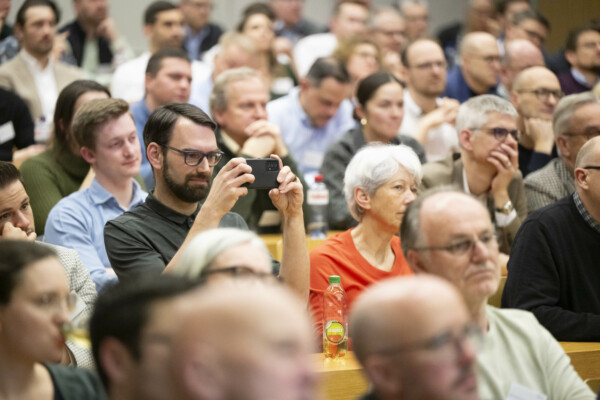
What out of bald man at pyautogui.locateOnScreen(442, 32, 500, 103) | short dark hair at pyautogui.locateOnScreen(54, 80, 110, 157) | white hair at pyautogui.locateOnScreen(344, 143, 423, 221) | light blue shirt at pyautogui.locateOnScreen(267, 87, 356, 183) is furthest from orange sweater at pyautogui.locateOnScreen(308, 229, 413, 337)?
bald man at pyautogui.locateOnScreen(442, 32, 500, 103)

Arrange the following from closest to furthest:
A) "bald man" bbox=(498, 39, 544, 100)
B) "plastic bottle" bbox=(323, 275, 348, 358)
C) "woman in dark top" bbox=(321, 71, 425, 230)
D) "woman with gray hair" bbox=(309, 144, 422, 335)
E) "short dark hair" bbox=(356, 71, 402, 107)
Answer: "plastic bottle" bbox=(323, 275, 348, 358) → "woman with gray hair" bbox=(309, 144, 422, 335) → "woman in dark top" bbox=(321, 71, 425, 230) → "short dark hair" bbox=(356, 71, 402, 107) → "bald man" bbox=(498, 39, 544, 100)

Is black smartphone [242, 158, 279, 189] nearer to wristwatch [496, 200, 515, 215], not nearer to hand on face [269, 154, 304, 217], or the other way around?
hand on face [269, 154, 304, 217]

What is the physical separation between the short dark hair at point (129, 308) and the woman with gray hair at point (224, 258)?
261 millimetres

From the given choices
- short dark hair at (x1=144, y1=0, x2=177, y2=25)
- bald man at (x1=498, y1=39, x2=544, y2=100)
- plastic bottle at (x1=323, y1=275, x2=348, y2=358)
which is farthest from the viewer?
short dark hair at (x1=144, y1=0, x2=177, y2=25)

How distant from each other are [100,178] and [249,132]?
1138 millimetres

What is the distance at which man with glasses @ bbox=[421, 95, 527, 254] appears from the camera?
→ 13.1ft

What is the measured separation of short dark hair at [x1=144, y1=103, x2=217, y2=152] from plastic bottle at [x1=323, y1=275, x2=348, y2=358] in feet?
2.42

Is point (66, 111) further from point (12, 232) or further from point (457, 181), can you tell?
point (457, 181)

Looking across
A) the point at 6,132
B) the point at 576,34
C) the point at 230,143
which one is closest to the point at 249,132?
the point at 230,143


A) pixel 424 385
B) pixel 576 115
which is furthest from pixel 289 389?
pixel 576 115

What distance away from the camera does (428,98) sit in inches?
232

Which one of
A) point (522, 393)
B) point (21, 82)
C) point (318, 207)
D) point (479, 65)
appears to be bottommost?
point (318, 207)

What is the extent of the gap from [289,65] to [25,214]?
470cm

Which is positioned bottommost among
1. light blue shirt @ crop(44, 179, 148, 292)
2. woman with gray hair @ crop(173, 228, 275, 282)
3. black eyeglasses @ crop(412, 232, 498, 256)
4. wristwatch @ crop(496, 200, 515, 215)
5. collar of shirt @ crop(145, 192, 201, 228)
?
wristwatch @ crop(496, 200, 515, 215)
